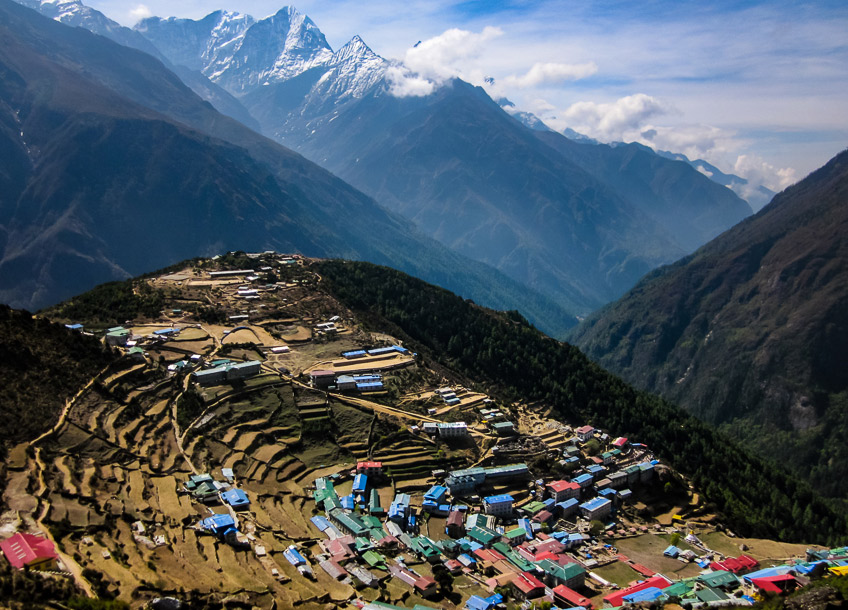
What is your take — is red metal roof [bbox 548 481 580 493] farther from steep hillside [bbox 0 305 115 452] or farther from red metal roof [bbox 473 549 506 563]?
steep hillside [bbox 0 305 115 452]

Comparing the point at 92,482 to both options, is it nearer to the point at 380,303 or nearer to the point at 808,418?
the point at 380,303

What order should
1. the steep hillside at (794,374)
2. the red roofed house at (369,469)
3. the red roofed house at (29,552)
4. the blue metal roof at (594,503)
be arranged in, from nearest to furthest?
1. the red roofed house at (29,552)
2. the red roofed house at (369,469)
3. the blue metal roof at (594,503)
4. the steep hillside at (794,374)

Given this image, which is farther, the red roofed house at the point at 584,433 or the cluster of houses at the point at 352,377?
the red roofed house at the point at 584,433

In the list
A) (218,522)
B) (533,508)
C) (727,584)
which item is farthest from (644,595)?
(218,522)

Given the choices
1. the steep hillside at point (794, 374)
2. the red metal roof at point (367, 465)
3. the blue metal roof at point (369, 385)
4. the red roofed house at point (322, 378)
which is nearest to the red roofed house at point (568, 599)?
the red metal roof at point (367, 465)

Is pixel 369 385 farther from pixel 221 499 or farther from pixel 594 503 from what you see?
pixel 594 503

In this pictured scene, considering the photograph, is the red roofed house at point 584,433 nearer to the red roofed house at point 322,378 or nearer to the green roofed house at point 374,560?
the red roofed house at point 322,378
